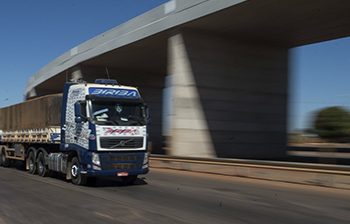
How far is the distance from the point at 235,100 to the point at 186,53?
4.42 metres

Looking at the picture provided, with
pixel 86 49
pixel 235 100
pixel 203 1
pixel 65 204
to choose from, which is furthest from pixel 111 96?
pixel 86 49

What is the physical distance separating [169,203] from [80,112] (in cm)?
478

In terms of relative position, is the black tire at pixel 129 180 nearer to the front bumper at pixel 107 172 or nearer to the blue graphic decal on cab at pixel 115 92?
the front bumper at pixel 107 172

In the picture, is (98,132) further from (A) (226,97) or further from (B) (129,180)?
(A) (226,97)

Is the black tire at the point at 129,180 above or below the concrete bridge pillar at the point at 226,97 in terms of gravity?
below

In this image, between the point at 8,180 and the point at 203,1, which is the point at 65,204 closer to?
the point at 8,180

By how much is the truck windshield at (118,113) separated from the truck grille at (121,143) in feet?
1.60

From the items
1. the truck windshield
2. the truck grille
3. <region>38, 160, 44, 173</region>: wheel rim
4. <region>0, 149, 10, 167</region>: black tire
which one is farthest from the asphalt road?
<region>0, 149, 10, 167</region>: black tire

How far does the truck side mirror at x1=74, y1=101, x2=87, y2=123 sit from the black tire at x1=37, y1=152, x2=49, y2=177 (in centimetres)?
458

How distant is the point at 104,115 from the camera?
15539mm

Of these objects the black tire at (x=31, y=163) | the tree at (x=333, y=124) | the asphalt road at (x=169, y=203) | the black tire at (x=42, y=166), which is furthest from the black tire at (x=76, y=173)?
the tree at (x=333, y=124)

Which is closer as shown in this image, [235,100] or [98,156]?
[98,156]

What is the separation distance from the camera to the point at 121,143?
1556cm

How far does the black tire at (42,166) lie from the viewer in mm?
19438
